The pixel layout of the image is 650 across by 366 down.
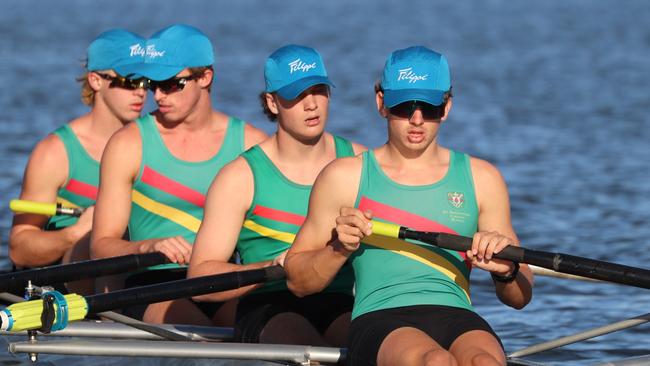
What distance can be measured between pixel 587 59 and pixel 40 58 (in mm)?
12869

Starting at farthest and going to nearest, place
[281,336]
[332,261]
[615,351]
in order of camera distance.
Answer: [615,351]
[281,336]
[332,261]

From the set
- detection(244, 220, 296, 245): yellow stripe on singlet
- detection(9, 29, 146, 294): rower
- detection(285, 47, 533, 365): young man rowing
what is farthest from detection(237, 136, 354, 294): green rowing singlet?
detection(9, 29, 146, 294): rower

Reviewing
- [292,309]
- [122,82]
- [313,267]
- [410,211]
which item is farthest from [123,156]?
[410,211]

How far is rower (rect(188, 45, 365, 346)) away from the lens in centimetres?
709

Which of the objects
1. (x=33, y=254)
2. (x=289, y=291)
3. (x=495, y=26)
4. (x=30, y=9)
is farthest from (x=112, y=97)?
(x=30, y=9)

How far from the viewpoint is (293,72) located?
711cm

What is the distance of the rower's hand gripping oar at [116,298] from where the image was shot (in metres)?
6.45

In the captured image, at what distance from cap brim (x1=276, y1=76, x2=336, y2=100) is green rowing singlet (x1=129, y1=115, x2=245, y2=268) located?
1.09m

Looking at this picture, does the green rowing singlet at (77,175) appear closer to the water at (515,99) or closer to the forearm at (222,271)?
the forearm at (222,271)

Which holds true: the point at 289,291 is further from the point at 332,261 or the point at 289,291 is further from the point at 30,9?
the point at 30,9

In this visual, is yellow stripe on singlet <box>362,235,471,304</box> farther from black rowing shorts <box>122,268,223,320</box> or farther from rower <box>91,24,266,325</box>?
black rowing shorts <box>122,268,223,320</box>

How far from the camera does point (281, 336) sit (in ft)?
23.0

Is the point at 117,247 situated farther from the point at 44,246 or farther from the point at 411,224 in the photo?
the point at 411,224

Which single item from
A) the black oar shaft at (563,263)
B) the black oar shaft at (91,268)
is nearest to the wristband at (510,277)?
the black oar shaft at (563,263)
